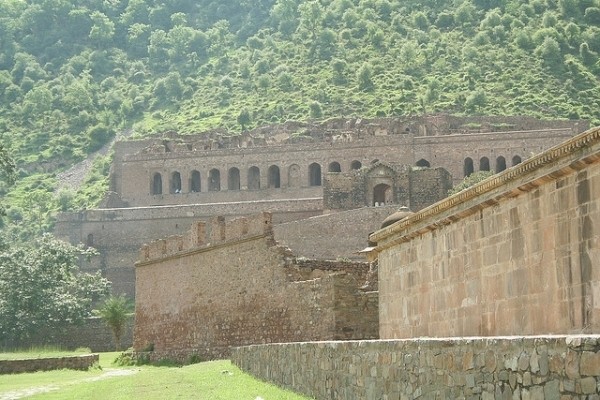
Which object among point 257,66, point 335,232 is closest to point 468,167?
point 335,232

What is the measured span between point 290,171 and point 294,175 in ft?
1.37

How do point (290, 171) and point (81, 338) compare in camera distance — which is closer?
point (81, 338)

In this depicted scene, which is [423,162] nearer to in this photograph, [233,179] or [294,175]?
[294,175]

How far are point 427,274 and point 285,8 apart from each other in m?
135

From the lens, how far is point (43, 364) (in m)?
31.8

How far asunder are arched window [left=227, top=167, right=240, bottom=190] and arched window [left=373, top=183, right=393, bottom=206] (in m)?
18.5

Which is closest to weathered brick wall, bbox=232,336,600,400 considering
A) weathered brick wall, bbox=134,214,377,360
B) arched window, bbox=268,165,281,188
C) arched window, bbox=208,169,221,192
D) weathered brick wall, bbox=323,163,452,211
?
weathered brick wall, bbox=134,214,377,360

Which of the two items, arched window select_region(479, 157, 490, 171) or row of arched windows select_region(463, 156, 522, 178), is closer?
row of arched windows select_region(463, 156, 522, 178)

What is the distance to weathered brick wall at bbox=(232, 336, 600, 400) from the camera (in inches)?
286

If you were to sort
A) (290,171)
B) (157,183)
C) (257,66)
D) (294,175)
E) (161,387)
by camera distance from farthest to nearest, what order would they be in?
(257,66) < (157,183) < (290,171) < (294,175) < (161,387)

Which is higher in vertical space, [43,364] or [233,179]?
[233,179]

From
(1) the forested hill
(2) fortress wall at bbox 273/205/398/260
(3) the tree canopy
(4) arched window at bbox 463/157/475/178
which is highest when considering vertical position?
(1) the forested hill

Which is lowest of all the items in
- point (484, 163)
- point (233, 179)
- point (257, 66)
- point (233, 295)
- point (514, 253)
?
point (514, 253)

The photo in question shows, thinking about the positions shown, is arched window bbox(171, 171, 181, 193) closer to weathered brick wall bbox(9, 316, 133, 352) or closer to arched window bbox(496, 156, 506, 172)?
arched window bbox(496, 156, 506, 172)
